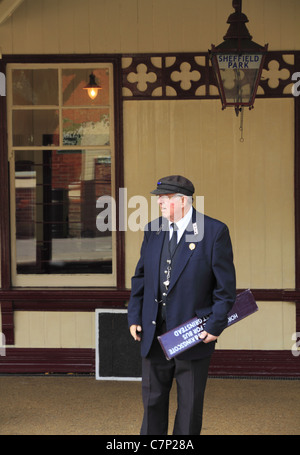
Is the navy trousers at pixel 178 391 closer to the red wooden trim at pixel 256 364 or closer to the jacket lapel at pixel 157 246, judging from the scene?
the jacket lapel at pixel 157 246

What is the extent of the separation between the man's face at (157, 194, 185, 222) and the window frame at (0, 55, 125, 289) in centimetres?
260

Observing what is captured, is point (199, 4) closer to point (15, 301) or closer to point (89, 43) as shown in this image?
point (89, 43)

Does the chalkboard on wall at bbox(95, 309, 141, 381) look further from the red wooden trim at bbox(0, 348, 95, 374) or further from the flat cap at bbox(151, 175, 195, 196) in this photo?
the flat cap at bbox(151, 175, 195, 196)

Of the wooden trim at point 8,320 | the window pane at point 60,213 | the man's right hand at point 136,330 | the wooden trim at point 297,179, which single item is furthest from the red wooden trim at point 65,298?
the man's right hand at point 136,330

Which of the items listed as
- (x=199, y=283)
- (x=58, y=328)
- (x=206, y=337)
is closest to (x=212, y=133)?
(x=58, y=328)

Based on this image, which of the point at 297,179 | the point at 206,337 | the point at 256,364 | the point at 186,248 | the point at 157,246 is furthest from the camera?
the point at 256,364

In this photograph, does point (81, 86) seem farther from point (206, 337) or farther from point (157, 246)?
point (206, 337)

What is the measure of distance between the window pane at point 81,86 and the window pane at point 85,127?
0.25 feet

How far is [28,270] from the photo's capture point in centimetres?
737

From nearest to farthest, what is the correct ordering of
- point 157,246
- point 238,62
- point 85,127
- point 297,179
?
point 157,246
point 238,62
point 297,179
point 85,127

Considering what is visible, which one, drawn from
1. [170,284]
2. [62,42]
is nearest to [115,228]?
[62,42]

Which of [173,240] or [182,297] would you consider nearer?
[182,297]

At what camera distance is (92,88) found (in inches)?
284

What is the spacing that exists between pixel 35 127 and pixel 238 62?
A: 7.57ft
